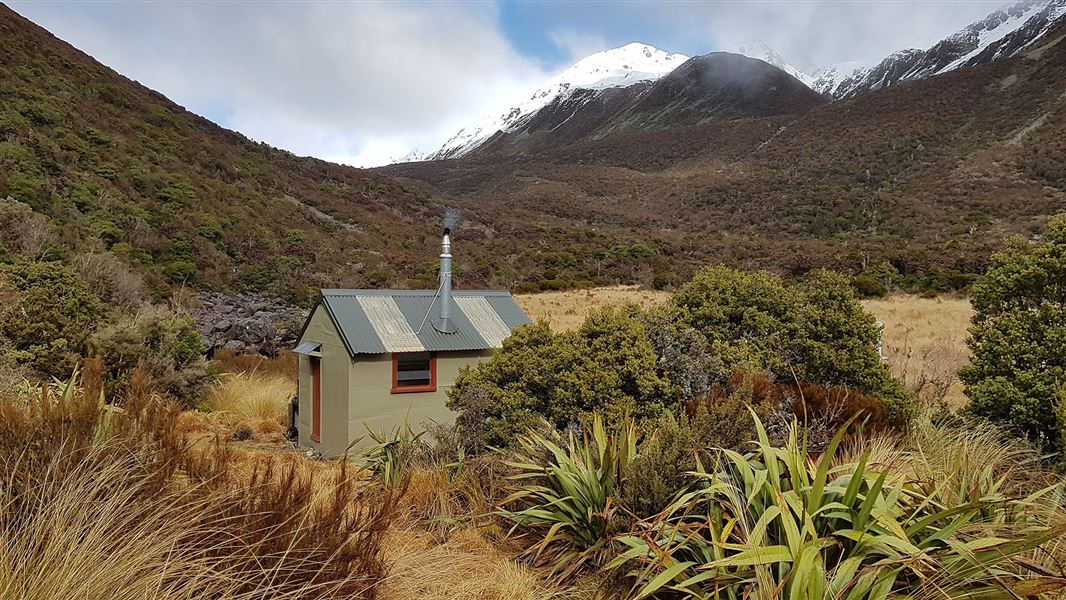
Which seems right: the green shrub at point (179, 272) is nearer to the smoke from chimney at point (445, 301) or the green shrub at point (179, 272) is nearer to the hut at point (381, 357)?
the hut at point (381, 357)

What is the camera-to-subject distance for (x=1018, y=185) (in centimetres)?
4734

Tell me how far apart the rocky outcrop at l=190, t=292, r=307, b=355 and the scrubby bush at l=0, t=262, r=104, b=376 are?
5125 millimetres

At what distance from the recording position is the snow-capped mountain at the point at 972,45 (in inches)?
4409

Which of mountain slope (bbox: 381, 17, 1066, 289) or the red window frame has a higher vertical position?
mountain slope (bbox: 381, 17, 1066, 289)

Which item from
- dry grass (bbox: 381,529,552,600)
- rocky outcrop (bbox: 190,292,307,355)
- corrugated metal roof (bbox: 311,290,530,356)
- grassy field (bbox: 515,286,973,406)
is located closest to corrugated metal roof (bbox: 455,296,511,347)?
corrugated metal roof (bbox: 311,290,530,356)

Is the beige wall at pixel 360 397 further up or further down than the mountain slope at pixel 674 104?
further down

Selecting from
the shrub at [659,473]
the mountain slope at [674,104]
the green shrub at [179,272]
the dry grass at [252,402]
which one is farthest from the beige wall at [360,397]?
the mountain slope at [674,104]

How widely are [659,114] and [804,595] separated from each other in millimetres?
128103

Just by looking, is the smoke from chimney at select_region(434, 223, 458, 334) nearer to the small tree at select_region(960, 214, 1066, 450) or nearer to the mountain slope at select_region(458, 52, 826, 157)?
the small tree at select_region(960, 214, 1066, 450)

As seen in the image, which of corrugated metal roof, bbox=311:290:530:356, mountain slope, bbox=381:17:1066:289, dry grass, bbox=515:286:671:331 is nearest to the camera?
corrugated metal roof, bbox=311:290:530:356

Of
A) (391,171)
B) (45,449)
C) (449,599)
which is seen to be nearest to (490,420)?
(449,599)

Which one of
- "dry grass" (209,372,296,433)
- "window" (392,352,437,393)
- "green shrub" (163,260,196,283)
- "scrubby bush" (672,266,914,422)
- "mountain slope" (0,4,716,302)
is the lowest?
"dry grass" (209,372,296,433)

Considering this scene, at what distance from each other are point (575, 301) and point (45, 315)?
2059 cm

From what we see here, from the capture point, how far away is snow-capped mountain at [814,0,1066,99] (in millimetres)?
112000
